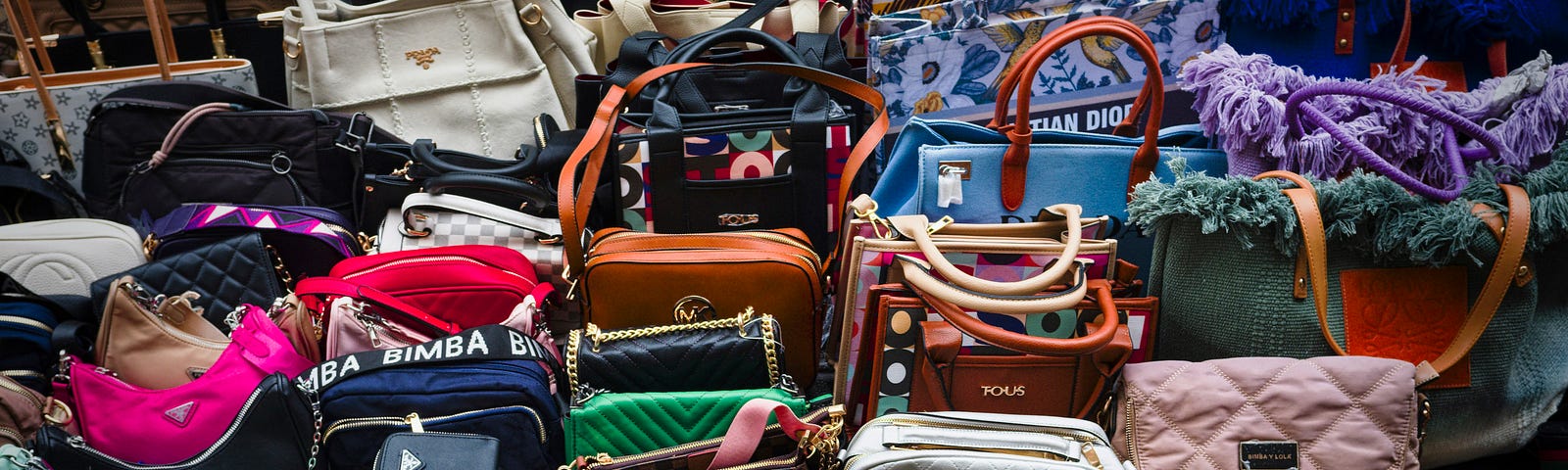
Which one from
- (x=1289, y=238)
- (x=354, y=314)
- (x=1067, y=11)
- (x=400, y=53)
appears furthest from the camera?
(x=400, y=53)

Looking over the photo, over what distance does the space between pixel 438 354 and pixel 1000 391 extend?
105 cm

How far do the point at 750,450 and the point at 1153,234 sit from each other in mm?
1130

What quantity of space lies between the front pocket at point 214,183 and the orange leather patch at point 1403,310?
2.41 m

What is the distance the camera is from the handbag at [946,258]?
5.67 ft

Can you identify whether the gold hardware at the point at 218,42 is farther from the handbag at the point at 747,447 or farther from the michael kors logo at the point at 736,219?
the handbag at the point at 747,447

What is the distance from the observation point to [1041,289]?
5.44ft

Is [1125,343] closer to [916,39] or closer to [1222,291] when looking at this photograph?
[1222,291]

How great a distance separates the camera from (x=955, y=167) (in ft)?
6.65

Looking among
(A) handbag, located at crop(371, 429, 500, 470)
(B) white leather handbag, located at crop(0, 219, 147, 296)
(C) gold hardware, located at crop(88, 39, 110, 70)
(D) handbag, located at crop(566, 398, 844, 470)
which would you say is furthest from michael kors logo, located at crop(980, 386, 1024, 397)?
(C) gold hardware, located at crop(88, 39, 110, 70)

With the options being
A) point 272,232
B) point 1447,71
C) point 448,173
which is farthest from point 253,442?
point 1447,71

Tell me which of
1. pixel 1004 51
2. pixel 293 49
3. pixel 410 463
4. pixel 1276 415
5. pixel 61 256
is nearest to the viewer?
pixel 410 463

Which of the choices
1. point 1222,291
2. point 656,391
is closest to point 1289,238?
point 1222,291

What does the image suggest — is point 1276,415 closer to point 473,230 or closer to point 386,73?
point 473,230

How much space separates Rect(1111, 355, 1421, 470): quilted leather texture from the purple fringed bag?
1.58 feet
